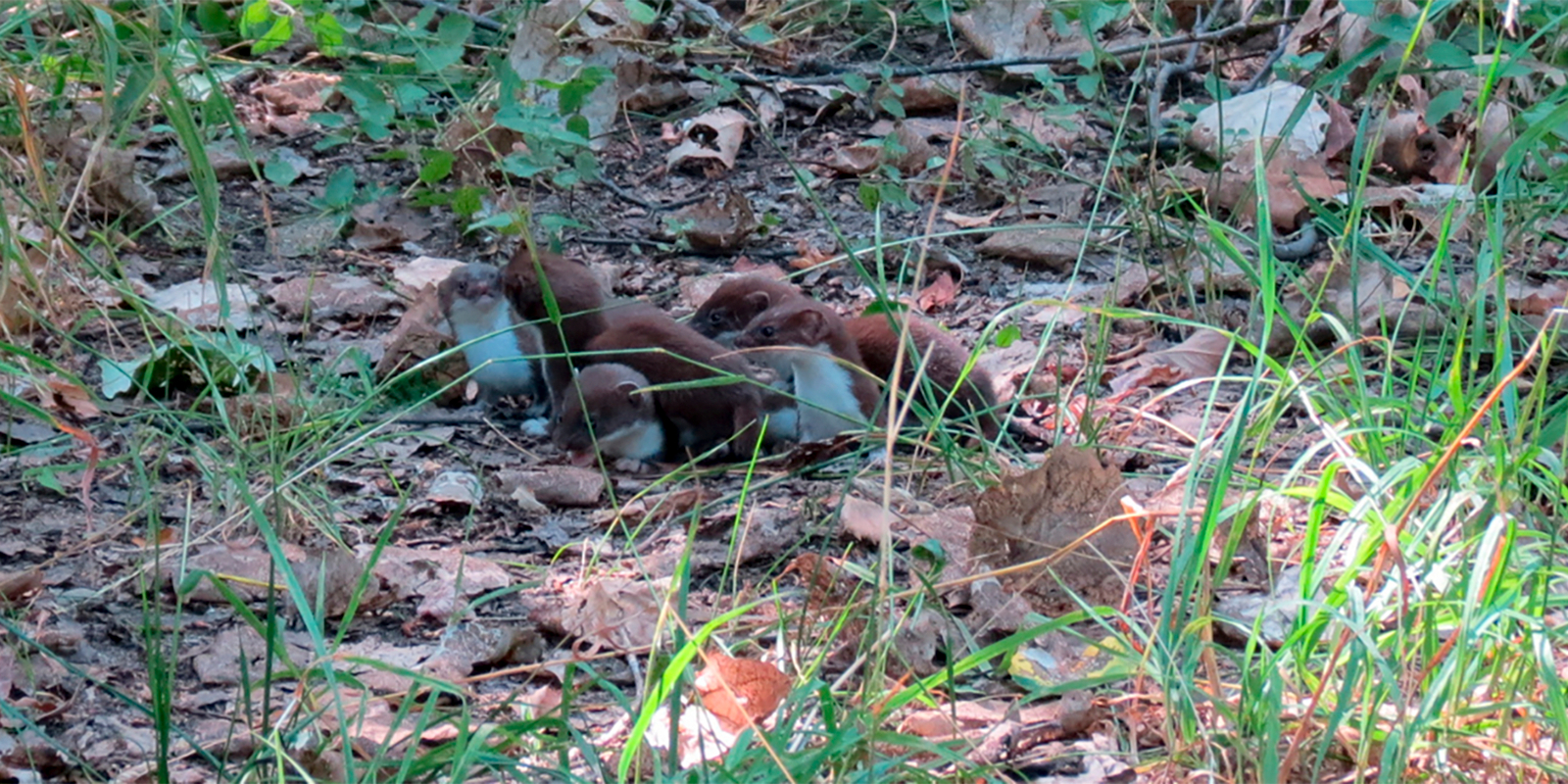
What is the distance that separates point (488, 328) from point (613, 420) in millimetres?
899

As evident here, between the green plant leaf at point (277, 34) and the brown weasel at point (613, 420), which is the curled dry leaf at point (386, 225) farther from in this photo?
the brown weasel at point (613, 420)

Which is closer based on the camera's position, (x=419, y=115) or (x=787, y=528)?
(x=787, y=528)

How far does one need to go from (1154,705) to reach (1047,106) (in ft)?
13.4

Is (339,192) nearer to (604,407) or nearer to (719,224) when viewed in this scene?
(719,224)

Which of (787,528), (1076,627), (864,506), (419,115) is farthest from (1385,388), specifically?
(419,115)

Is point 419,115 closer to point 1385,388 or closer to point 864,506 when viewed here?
point 864,506

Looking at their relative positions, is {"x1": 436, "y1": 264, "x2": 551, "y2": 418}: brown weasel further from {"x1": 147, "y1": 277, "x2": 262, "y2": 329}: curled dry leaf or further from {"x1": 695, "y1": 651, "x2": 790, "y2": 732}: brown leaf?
{"x1": 695, "y1": 651, "x2": 790, "y2": 732}: brown leaf

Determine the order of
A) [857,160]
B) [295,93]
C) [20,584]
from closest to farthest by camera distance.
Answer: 1. [20,584]
2. [857,160]
3. [295,93]

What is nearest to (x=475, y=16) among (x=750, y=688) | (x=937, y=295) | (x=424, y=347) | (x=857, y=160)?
(x=857, y=160)

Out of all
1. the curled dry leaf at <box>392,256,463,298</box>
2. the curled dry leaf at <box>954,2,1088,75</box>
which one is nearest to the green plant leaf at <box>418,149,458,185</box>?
the curled dry leaf at <box>392,256,463,298</box>

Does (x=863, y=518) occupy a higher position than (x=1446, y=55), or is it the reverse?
(x=1446, y=55)

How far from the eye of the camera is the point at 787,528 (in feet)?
12.6

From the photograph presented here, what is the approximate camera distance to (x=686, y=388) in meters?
4.61

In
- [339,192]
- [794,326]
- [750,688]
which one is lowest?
[339,192]
